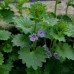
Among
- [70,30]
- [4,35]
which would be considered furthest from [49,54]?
[4,35]

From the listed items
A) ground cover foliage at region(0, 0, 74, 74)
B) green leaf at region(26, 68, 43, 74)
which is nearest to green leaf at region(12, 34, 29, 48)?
ground cover foliage at region(0, 0, 74, 74)

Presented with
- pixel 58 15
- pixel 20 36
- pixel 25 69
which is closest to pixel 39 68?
pixel 25 69

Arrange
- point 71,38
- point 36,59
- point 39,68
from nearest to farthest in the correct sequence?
1. point 36,59
2. point 39,68
3. point 71,38

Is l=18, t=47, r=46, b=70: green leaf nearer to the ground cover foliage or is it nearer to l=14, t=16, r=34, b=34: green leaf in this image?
the ground cover foliage

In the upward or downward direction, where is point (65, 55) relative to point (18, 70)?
upward

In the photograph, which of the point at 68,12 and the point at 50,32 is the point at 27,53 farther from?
the point at 68,12

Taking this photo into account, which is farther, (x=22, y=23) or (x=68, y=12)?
(x=68, y=12)

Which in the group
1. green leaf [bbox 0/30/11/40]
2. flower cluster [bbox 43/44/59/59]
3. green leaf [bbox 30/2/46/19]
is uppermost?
green leaf [bbox 30/2/46/19]
